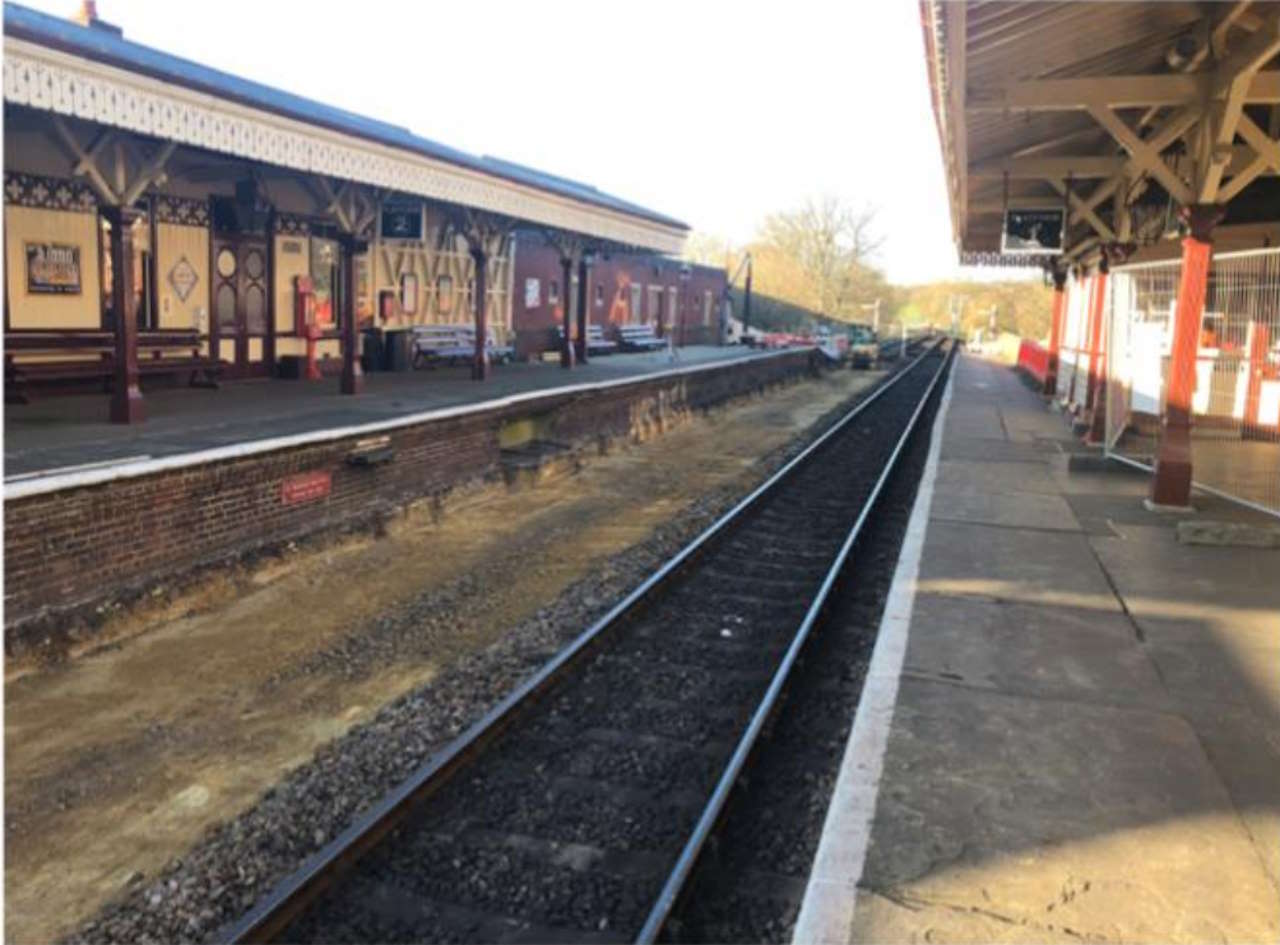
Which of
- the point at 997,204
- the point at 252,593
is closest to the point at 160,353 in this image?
the point at 252,593

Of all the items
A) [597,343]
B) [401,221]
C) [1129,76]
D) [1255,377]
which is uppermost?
[1129,76]

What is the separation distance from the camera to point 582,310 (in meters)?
22.4

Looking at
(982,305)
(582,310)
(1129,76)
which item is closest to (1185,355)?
(1129,76)

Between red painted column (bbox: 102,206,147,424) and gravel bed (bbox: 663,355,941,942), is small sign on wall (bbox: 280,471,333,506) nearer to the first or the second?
red painted column (bbox: 102,206,147,424)

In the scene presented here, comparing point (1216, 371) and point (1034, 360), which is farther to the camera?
point (1034, 360)

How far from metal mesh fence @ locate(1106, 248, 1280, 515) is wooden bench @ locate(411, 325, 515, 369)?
33.7 feet

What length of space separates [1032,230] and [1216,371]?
159 inches

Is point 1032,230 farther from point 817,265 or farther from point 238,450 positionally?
point 817,265

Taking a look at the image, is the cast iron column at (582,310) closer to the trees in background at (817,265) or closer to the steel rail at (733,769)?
the steel rail at (733,769)

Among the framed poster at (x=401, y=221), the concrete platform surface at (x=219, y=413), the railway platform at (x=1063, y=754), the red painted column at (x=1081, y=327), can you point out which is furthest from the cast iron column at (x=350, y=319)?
the red painted column at (x=1081, y=327)

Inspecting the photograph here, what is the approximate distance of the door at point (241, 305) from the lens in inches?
558

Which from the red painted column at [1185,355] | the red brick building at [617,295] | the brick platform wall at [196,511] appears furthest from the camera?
the red brick building at [617,295]

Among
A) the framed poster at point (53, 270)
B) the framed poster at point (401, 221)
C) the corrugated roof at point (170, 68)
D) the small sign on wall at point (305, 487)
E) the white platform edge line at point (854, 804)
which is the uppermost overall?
the corrugated roof at point (170, 68)

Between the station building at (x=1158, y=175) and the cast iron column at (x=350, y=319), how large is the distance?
739 centimetres
